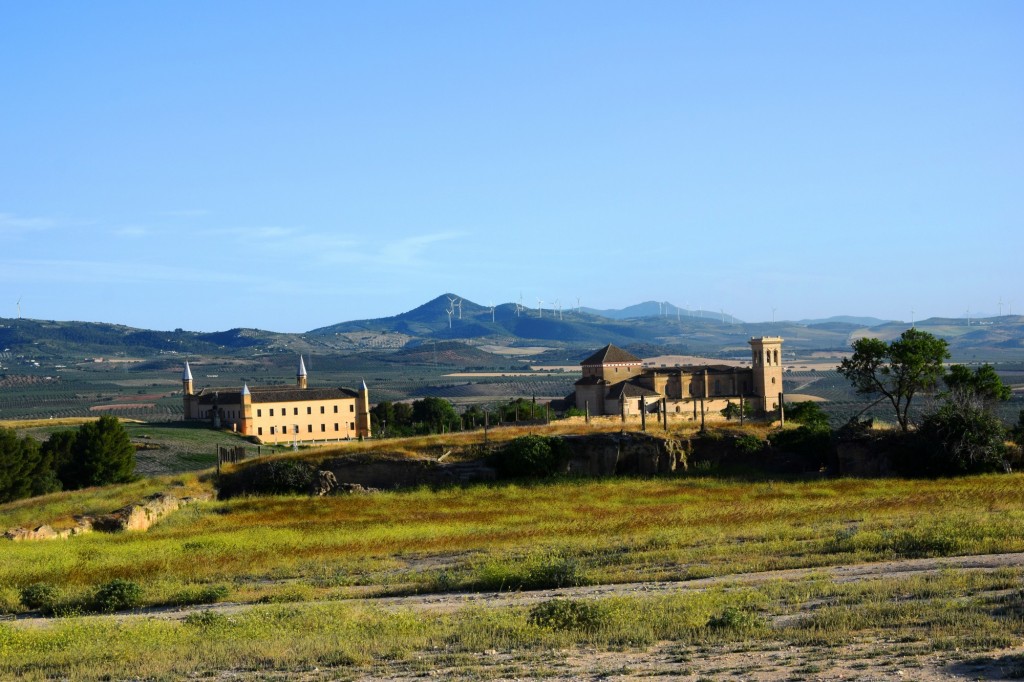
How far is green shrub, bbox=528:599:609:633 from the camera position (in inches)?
849

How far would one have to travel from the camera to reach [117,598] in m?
28.0

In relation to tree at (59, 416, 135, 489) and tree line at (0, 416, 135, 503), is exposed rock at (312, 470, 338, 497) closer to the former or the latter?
tree line at (0, 416, 135, 503)

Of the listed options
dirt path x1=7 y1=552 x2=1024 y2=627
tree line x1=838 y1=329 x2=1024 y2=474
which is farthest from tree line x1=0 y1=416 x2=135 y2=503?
dirt path x1=7 y1=552 x2=1024 y2=627

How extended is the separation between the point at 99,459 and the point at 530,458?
32530 millimetres

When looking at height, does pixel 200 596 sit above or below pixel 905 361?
below

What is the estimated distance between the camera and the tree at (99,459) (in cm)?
7406

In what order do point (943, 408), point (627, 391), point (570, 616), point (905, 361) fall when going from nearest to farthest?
point (570, 616) → point (943, 408) → point (905, 361) → point (627, 391)

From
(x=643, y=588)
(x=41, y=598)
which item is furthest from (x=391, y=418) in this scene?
(x=643, y=588)

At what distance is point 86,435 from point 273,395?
42.0 metres

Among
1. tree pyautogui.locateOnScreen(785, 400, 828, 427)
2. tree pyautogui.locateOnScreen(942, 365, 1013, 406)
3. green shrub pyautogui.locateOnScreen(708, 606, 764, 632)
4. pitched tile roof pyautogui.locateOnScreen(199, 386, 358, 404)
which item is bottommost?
tree pyautogui.locateOnScreen(785, 400, 828, 427)

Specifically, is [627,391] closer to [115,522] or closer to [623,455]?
[623,455]

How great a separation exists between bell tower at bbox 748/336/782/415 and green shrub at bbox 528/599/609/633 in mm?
66807

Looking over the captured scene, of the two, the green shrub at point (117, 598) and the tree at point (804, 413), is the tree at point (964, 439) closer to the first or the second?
the tree at point (804, 413)

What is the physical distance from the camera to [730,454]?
194 ft
